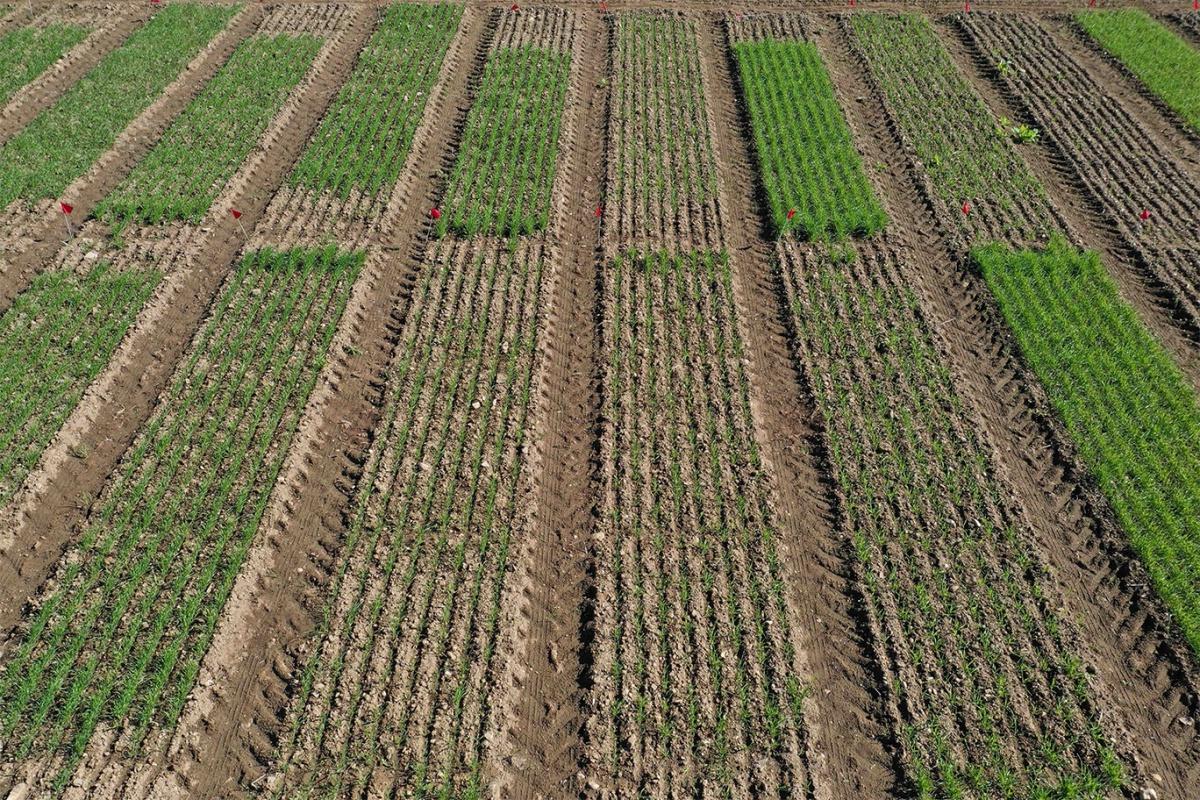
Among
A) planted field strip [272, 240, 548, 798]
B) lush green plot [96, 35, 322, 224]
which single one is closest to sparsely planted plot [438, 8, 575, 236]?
planted field strip [272, 240, 548, 798]

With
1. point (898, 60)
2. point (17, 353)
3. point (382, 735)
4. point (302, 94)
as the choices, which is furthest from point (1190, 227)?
point (17, 353)

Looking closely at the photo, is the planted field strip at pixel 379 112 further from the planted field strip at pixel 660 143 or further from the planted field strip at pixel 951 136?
the planted field strip at pixel 951 136

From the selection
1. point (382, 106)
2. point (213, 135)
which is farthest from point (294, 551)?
point (382, 106)

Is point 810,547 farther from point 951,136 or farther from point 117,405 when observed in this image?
point 951,136

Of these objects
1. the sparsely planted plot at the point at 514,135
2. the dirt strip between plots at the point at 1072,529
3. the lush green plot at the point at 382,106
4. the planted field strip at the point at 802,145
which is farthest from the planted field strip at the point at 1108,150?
the lush green plot at the point at 382,106

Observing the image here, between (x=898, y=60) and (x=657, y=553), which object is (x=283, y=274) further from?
(x=898, y=60)

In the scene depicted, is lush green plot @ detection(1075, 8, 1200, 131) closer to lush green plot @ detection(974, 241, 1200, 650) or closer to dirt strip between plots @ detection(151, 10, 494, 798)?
lush green plot @ detection(974, 241, 1200, 650)
